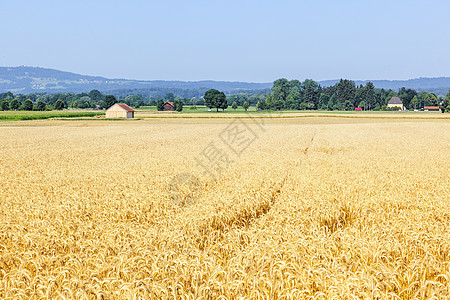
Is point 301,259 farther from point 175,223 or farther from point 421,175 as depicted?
point 421,175

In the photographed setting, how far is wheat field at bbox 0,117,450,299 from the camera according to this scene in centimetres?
425

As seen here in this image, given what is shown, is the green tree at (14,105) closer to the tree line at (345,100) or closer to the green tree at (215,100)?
the green tree at (215,100)

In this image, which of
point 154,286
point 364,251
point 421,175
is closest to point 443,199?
point 421,175

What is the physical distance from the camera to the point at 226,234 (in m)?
6.51

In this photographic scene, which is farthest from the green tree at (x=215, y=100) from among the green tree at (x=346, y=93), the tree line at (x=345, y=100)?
the green tree at (x=346, y=93)

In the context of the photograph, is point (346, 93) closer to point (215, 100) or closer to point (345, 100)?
point (345, 100)

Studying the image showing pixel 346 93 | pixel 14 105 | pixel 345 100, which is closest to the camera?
pixel 14 105

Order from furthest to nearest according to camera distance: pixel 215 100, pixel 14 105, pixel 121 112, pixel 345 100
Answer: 1. pixel 345 100
2. pixel 215 100
3. pixel 14 105
4. pixel 121 112

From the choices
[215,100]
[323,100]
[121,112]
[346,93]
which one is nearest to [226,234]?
[121,112]

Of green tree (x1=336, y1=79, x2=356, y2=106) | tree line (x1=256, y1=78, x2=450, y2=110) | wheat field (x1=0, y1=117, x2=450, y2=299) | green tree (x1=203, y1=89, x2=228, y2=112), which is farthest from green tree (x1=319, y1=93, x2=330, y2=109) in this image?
wheat field (x1=0, y1=117, x2=450, y2=299)

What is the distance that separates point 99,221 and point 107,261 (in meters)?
2.35

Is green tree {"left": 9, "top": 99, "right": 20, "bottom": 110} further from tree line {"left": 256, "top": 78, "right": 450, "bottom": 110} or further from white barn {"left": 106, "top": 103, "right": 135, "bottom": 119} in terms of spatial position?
tree line {"left": 256, "top": 78, "right": 450, "bottom": 110}

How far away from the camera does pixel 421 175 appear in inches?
506

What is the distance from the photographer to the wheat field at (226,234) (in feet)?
13.9
